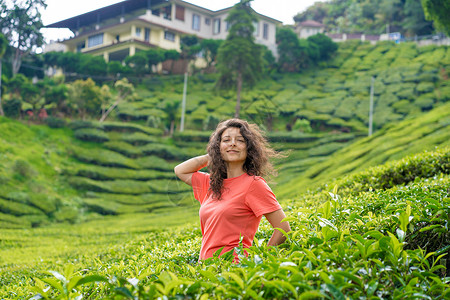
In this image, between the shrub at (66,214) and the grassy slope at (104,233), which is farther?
the shrub at (66,214)

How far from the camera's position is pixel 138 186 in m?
18.0

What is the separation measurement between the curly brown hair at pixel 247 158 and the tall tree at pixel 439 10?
13672 mm

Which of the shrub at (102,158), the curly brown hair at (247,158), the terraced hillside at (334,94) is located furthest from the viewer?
the terraced hillside at (334,94)

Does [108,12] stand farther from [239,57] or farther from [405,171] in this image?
[405,171]

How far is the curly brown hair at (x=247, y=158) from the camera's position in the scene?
8.37 ft

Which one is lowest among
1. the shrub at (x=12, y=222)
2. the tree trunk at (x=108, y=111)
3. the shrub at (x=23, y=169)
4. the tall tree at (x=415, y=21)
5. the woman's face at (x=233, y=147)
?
the shrub at (x=12, y=222)

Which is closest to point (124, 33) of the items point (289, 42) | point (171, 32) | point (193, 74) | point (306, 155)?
point (171, 32)

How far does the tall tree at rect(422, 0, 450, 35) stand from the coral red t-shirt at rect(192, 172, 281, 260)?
1405 centimetres

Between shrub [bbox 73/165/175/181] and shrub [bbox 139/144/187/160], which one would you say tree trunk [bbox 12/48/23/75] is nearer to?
shrub [bbox 139/144/187/160]

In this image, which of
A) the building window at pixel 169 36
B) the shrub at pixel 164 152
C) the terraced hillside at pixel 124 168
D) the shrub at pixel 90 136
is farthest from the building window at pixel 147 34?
the shrub at pixel 164 152

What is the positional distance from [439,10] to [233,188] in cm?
1443

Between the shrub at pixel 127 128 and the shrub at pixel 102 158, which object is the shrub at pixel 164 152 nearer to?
the shrub at pixel 102 158

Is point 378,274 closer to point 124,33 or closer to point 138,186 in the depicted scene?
point 138,186

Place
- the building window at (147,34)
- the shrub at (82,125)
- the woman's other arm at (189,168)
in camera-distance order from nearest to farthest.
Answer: the woman's other arm at (189,168) < the shrub at (82,125) < the building window at (147,34)
